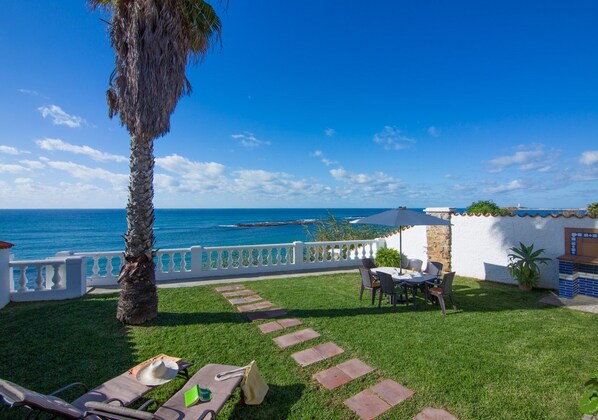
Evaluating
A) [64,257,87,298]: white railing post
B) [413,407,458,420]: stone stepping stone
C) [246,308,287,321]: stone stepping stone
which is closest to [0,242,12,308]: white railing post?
[64,257,87,298]: white railing post

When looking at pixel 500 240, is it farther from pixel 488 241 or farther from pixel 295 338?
pixel 295 338

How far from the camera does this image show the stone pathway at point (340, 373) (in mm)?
3053

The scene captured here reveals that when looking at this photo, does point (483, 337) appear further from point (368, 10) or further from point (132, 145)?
point (368, 10)

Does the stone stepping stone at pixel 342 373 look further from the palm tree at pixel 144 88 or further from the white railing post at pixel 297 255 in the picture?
the white railing post at pixel 297 255

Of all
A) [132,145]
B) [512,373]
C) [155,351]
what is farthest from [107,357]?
[512,373]

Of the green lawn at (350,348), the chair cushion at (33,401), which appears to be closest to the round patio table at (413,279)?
the green lawn at (350,348)

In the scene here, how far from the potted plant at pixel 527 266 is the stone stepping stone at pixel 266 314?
7.15 m

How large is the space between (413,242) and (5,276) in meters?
12.7

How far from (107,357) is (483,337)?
6.24m

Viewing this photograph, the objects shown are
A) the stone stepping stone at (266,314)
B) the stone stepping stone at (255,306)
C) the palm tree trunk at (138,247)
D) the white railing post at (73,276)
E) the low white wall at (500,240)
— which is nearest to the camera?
the palm tree trunk at (138,247)

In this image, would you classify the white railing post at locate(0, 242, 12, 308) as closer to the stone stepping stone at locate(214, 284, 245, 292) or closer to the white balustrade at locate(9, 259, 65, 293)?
the white balustrade at locate(9, 259, 65, 293)

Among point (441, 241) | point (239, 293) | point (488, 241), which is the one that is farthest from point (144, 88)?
point (488, 241)

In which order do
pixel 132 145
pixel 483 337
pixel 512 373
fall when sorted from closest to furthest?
pixel 512 373
pixel 483 337
pixel 132 145

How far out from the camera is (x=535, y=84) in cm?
1184
